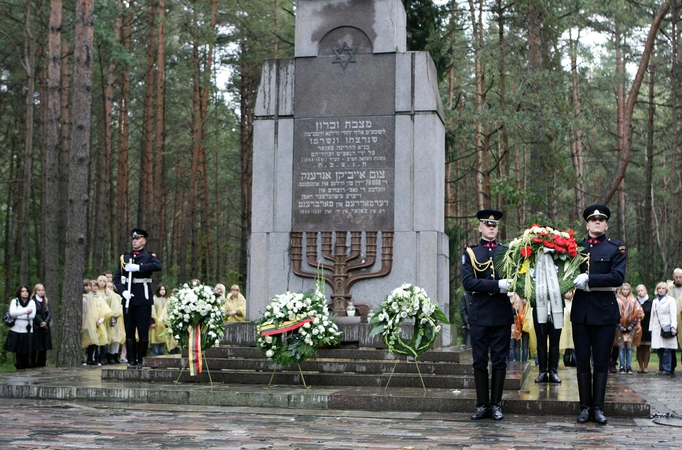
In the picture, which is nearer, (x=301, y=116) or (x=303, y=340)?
(x=303, y=340)

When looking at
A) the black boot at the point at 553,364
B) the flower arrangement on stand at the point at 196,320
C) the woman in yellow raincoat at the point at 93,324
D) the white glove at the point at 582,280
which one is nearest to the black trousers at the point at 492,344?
the white glove at the point at 582,280

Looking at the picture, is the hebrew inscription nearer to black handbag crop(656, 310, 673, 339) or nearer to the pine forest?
the pine forest

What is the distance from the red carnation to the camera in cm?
844

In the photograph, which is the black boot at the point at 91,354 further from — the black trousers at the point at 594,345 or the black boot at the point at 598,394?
the black boot at the point at 598,394

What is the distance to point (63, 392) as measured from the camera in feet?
33.4

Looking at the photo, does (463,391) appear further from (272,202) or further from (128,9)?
(128,9)

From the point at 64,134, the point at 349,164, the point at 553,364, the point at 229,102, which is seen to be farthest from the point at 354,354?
the point at 229,102

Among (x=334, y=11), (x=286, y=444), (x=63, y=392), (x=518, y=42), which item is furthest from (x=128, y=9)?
(x=286, y=444)

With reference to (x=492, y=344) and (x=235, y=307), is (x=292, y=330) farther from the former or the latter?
(x=235, y=307)

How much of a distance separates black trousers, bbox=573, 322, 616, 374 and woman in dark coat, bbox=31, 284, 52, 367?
34.3ft

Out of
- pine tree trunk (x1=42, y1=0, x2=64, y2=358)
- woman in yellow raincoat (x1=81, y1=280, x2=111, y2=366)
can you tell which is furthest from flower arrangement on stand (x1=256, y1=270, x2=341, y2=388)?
pine tree trunk (x1=42, y1=0, x2=64, y2=358)

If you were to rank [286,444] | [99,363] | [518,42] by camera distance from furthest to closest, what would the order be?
[518,42]
[99,363]
[286,444]

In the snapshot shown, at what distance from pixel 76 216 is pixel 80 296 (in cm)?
150

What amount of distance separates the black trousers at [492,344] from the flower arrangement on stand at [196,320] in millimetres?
3523
